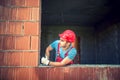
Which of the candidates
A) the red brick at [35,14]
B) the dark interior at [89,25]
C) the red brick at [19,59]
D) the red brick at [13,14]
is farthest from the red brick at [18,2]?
the dark interior at [89,25]

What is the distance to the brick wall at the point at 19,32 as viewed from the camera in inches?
152

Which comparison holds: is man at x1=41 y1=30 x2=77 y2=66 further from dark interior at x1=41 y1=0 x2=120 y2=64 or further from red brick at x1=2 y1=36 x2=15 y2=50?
dark interior at x1=41 y1=0 x2=120 y2=64

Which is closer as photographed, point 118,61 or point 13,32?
point 13,32

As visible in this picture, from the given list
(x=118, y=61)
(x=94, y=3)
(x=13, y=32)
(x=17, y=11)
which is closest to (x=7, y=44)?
(x=13, y=32)

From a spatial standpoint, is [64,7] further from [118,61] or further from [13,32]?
[13,32]

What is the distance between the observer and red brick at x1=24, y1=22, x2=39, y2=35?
3924 millimetres

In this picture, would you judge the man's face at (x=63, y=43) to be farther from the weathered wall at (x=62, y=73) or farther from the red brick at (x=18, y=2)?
the red brick at (x=18, y=2)

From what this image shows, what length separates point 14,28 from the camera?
3.93 metres

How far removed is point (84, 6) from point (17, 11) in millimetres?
3768

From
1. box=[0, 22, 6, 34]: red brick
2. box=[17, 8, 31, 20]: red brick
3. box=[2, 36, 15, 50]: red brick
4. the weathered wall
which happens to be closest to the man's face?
the weathered wall

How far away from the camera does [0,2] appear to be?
3.97m

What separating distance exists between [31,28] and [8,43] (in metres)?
0.48

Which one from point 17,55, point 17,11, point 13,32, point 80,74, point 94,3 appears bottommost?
point 80,74

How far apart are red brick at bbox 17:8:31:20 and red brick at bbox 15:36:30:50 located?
1.18ft
